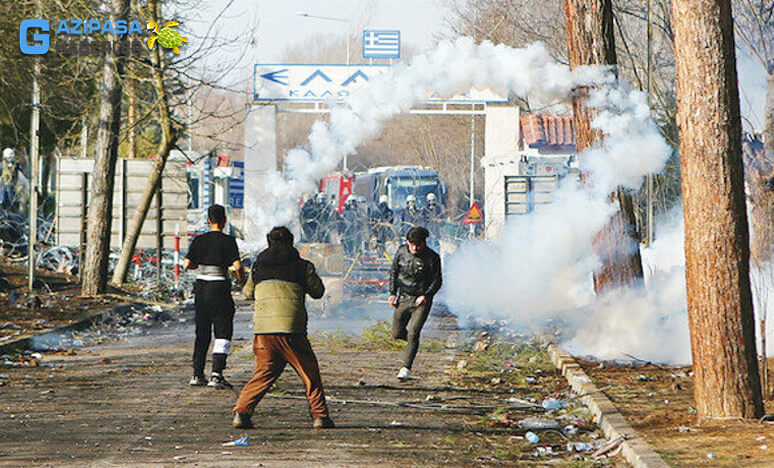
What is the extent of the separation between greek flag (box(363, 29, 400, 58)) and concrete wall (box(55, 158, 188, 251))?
22.5 metres

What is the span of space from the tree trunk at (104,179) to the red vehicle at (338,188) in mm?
4314

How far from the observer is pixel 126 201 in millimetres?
24703

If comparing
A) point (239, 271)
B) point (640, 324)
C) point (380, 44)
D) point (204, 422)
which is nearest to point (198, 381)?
point (239, 271)

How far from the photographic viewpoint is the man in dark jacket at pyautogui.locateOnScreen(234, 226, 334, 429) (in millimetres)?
8578

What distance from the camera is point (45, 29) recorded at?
2311 centimetres

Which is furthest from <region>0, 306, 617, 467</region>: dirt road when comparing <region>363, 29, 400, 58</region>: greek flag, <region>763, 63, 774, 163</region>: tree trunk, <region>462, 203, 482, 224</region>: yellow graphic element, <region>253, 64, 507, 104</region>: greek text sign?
<region>363, 29, 400, 58</region>: greek flag

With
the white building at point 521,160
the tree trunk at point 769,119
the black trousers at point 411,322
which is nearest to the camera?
the black trousers at point 411,322

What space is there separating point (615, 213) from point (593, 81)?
1.89 metres

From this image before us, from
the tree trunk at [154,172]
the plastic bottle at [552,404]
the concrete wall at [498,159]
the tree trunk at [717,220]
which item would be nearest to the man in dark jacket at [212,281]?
the plastic bottle at [552,404]

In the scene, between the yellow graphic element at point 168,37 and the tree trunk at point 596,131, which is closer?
the tree trunk at point 596,131

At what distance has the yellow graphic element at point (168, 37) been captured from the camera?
867 inches

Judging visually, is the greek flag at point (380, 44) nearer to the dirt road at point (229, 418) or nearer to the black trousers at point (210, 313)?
the dirt road at point (229, 418)

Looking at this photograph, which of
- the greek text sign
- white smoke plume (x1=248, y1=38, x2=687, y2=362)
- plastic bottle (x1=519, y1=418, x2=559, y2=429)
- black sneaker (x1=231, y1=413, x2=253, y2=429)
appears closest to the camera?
black sneaker (x1=231, y1=413, x2=253, y2=429)

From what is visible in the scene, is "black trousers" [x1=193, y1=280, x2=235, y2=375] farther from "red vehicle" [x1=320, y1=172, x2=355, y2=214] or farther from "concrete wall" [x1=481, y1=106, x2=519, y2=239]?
"concrete wall" [x1=481, y1=106, x2=519, y2=239]
